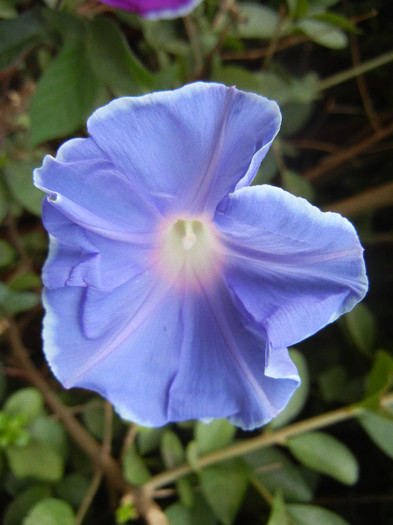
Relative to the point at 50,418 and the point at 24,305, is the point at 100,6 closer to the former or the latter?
the point at 24,305

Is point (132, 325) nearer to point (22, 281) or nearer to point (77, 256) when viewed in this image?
point (77, 256)

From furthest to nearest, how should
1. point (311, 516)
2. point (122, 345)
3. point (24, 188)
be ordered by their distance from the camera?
1. point (311, 516)
2. point (24, 188)
3. point (122, 345)

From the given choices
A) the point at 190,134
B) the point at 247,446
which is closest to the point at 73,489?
the point at 247,446

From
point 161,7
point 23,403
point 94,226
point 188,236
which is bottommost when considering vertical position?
point 23,403

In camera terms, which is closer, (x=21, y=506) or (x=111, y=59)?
(x=111, y=59)

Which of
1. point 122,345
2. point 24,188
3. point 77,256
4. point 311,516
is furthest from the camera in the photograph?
point 311,516

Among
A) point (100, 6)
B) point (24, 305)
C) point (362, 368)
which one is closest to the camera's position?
point (24, 305)

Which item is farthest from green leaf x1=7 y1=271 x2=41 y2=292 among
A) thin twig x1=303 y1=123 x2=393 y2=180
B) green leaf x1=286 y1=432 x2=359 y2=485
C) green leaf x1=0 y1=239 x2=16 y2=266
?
thin twig x1=303 y1=123 x2=393 y2=180

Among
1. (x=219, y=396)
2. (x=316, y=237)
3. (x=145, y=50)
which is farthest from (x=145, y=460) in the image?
(x=145, y=50)
